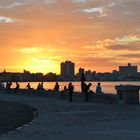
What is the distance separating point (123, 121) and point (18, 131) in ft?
15.9

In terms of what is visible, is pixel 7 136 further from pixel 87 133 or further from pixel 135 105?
pixel 135 105

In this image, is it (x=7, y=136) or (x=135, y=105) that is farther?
(x=135, y=105)

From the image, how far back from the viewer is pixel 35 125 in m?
20.2

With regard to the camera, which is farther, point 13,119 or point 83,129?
point 13,119

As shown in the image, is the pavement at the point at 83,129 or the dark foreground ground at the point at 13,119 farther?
the dark foreground ground at the point at 13,119

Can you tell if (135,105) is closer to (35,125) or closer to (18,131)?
(35,125)

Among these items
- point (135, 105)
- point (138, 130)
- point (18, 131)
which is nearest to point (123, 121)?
point (138, 130)

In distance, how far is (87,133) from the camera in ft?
56.4

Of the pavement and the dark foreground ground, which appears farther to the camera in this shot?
the dark foreground ground

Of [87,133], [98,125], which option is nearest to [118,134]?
[87,133]

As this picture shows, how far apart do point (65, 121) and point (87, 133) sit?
182 inches

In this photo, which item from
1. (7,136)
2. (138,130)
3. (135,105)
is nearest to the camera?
(7,136)

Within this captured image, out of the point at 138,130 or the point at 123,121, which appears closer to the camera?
the point at 138,130

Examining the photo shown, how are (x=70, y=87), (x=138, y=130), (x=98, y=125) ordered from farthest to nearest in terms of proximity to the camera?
(x=70, y=87), (x=98, y=125), (x=138, y=130)
